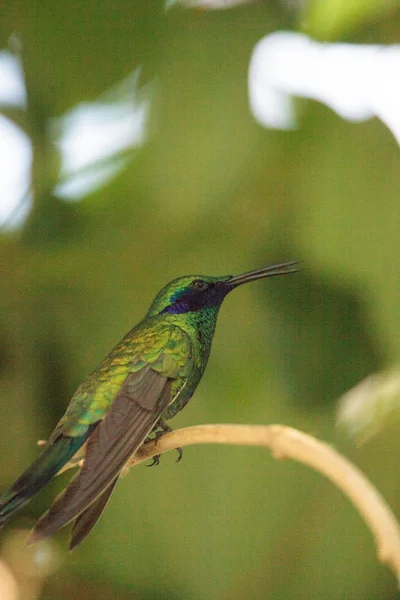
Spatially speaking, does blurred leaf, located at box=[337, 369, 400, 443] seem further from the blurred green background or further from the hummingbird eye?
the hummingbird eye

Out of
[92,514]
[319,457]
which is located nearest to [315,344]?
[319,457]

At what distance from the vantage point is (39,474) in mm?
645

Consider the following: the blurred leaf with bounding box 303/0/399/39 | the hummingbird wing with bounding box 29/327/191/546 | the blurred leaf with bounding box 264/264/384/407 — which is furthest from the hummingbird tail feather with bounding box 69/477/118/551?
the blurred leaf with bounding box 303/0/399/39

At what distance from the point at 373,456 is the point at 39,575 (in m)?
0.49

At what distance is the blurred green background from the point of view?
0.94 m

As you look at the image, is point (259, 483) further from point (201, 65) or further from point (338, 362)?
point (201, 65)

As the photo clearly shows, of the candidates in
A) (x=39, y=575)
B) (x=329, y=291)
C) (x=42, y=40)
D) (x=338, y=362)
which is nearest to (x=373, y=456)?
(x=338, y=362)

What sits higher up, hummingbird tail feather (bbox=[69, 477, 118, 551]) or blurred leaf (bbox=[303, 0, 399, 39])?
blurred leaf (bbox=[303, 0, 399, 39])

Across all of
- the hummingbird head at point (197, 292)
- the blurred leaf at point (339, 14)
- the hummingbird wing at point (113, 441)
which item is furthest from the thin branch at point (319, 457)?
the blurred leaf at point (339, 14)

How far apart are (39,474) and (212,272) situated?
17.2 inches

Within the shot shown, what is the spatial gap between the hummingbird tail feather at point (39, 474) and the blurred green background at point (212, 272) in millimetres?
199

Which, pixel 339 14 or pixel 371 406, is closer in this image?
pixel 371 406

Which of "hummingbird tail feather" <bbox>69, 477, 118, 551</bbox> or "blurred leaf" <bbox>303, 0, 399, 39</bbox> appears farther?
"blurred leaf" <bbox>303, 0, 399, 39</bbox>

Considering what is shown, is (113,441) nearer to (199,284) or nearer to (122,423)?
(122,423)
